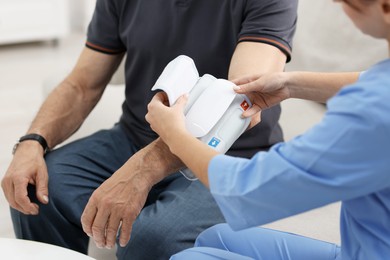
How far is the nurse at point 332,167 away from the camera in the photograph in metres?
0.90

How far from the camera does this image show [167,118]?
120 cm

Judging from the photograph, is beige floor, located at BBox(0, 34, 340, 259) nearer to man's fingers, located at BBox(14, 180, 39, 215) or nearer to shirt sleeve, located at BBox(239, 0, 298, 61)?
man's fingers, located at BBox(14, 180, 39, 215)

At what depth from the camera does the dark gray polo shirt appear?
1577 millimetres

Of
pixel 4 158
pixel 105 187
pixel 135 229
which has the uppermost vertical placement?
pixel 105 187

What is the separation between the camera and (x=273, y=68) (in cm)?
153

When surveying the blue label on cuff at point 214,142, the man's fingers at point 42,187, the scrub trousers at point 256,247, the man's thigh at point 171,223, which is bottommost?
the man's thigh at point 171,223

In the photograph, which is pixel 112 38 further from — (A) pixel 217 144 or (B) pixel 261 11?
(A) pixel 217 144

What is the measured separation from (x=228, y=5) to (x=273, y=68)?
8.3 inches

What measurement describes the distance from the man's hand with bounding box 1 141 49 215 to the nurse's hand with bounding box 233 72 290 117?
23.1 inches

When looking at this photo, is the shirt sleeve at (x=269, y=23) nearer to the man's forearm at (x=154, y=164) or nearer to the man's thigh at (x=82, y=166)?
the man's forearm at (x=154, y=164)

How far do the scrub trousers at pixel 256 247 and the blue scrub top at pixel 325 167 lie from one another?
0.21 metres

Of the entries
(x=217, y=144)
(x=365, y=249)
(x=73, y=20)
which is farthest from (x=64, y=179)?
(x=73, y=20)

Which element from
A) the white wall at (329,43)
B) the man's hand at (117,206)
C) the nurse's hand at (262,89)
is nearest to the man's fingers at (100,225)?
the man's hand at (117,206)

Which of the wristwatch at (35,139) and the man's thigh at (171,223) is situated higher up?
the wristwatch at (35,139)
